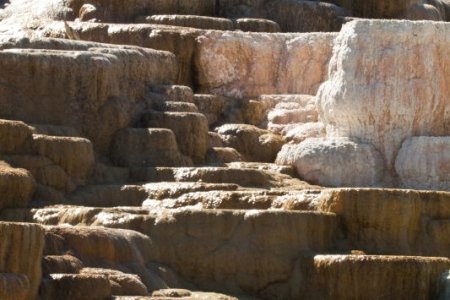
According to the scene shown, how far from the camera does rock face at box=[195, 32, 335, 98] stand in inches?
1524

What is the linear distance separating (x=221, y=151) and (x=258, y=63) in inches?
189

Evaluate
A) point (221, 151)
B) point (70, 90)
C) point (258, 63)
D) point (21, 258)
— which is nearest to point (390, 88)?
point (221, 151)

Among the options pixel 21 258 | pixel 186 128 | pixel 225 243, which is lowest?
pixel 225 243

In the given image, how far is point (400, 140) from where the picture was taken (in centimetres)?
3425

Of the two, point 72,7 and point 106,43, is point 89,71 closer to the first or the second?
point 106,43

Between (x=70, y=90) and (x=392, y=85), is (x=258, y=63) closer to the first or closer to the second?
(x=392, y=85)

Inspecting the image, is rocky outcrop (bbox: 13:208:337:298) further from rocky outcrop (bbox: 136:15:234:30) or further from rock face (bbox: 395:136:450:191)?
rocky outcrop (bbox: 136:15:234:30)

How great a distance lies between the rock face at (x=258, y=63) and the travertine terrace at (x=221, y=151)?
5cm

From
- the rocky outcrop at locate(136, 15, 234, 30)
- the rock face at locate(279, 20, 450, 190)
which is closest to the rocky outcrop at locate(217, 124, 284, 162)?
the rock face at locate(279, 20, 450, 190)

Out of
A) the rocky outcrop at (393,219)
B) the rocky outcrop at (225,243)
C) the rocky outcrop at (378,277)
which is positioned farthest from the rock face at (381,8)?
the rocky outcrop at (378,277)

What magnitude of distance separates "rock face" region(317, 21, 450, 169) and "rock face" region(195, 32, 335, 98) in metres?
4.21

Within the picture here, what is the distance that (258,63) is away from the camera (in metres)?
39.0

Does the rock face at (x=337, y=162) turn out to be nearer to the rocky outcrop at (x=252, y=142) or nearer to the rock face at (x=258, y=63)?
the rocky outcrop at (x=252, y=142)

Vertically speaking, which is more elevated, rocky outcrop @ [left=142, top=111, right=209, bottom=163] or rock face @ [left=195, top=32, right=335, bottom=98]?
rock face @ [left=195, top=32, right=335, bottom=98]
